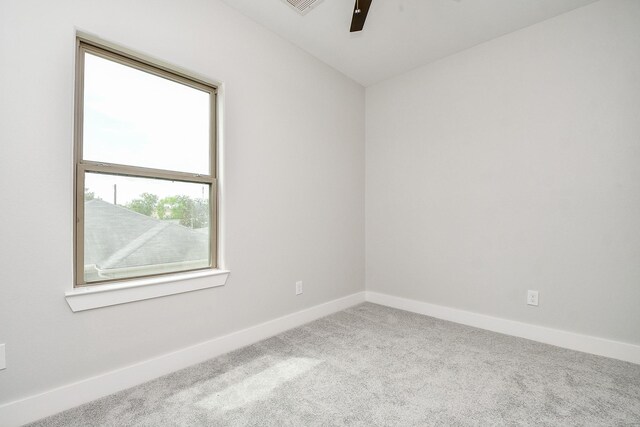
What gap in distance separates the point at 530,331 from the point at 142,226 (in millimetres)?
3087

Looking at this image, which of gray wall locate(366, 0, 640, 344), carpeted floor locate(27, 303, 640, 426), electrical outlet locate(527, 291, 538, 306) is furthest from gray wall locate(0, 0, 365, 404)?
electrical outlet locate(527, 291, 538, 306)

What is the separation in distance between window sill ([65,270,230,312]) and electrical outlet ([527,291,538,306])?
247cm

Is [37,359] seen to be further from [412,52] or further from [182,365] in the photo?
[412,52]

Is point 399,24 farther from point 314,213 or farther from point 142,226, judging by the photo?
point 142,226

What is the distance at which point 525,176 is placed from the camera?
259cm

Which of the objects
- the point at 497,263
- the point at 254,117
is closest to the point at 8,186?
the point at 254,117

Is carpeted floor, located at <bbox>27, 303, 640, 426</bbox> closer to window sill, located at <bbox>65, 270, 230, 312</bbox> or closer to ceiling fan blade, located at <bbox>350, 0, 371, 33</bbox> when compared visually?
window sill, located at <bbox>65, 270, 230, 312</bbox>

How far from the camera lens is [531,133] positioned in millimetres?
2562

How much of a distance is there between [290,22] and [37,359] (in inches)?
109

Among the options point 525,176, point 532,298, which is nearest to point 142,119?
point 525,176

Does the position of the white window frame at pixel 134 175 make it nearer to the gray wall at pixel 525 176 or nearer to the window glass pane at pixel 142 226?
the window glass pane at pixel 142 226

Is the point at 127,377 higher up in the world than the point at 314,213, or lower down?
lower down

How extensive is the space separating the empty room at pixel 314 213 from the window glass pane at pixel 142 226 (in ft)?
0.04

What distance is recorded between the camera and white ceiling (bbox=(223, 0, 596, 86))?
232cm
